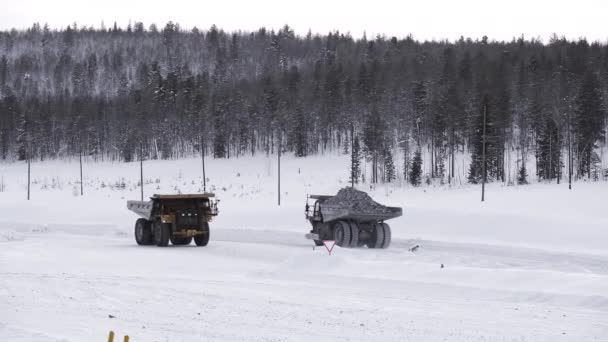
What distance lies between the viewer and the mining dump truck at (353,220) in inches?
1166

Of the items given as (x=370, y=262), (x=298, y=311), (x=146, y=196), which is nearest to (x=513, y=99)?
(x=146, y=196)

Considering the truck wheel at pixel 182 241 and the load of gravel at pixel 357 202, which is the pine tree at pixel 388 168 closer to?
the truck wheel at pixel 182 241

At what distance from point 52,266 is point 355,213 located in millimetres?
11728

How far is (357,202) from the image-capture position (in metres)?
29.6

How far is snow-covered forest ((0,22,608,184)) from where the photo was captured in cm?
8388

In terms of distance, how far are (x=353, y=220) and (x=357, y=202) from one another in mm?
1074

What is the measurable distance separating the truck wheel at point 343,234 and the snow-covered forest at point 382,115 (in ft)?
141

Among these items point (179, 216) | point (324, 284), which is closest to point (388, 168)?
point (179, 216)

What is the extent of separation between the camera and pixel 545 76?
354ft

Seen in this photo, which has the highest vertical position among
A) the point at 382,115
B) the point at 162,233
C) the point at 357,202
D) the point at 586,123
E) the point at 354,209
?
the point at 382,115

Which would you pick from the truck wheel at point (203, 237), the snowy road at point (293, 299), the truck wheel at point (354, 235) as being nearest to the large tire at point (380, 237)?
the truck wheel at point (354, 235)

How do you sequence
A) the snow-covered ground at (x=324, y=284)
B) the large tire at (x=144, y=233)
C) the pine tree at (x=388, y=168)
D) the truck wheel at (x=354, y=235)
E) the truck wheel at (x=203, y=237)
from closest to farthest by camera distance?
the snow-covered ground at (x=324, y=284) < the truck wheel at (x=354, y=235) < the truck wheel at (x=203, y=237) < the large tire at (x=144, y=233) < the pine tree at (x=388, y=168)

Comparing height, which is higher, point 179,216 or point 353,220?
point 179,216

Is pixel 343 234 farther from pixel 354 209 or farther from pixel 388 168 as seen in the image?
pixel 388 168
